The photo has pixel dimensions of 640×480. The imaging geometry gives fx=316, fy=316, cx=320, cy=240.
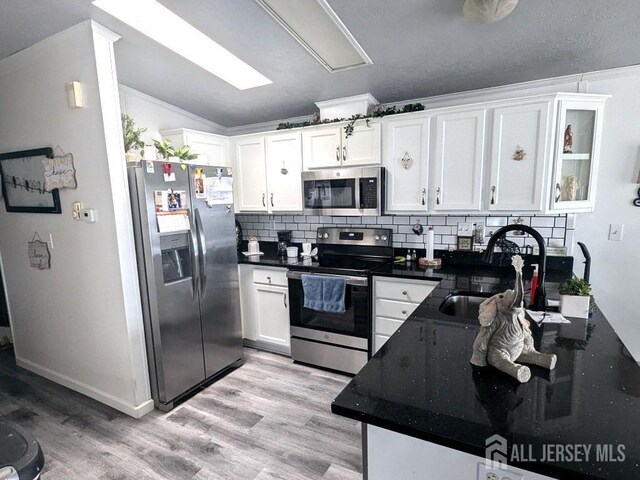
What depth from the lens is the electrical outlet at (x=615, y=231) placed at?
2342 millimetres

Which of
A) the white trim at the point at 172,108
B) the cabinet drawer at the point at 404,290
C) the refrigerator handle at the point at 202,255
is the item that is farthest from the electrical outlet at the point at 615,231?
the white trim at the point at 172,108

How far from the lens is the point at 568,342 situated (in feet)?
3.83

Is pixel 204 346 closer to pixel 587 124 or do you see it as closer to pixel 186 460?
pixel 186 460

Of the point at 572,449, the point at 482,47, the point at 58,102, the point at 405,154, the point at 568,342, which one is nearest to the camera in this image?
the point at 572,449

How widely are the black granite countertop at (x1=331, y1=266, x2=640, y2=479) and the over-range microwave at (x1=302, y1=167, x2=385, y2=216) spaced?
1.58 m

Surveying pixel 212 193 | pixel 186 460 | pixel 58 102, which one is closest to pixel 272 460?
pixel 186 460

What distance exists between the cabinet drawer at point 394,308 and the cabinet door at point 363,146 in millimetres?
1165

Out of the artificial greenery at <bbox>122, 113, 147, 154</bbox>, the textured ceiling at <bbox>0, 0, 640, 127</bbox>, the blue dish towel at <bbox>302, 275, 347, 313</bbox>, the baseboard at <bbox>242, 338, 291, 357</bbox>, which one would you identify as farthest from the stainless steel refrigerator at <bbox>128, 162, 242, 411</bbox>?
the textured ceiling at <bbox>0, 0, 640, 127</bbox>

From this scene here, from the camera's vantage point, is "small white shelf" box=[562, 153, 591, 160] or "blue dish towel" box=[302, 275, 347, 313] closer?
"small white shelf" box=[562, 153, 591, 160]

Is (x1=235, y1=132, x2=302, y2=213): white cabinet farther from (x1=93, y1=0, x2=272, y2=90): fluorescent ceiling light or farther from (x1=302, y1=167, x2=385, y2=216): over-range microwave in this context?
(x1=93, y1=0, x2=272, y2=90): fluorescent ceiling light

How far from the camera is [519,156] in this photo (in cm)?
224

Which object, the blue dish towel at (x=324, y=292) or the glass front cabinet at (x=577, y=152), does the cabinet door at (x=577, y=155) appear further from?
the blue dish towel at (x=324, y=292)

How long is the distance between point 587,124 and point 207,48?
2.74 m

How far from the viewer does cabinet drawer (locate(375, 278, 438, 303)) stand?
7.75ft
